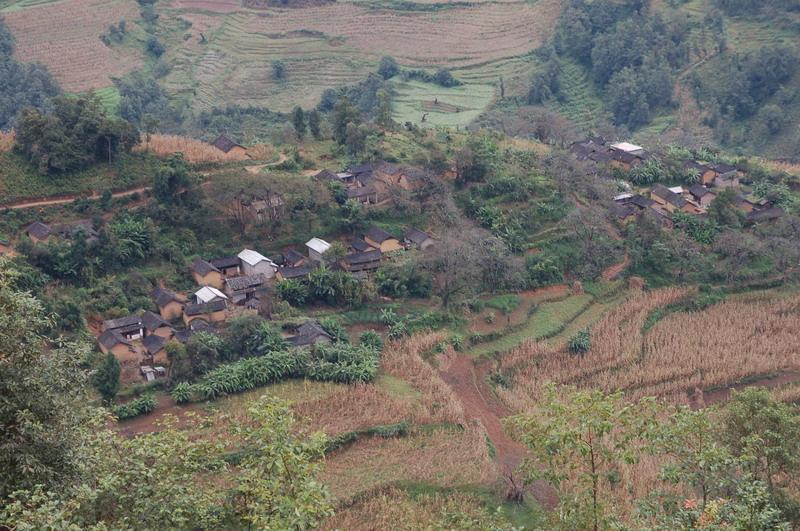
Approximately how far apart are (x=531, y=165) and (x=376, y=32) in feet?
90.8

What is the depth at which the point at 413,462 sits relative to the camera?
59.9ft

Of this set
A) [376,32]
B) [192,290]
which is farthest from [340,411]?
[376,32]

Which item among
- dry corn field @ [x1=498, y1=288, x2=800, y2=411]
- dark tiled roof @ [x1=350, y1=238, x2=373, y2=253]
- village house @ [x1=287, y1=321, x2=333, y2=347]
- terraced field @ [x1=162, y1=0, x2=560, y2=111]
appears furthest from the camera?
terraced field @ [x1=162, y1=0, x2=560, y2=111]

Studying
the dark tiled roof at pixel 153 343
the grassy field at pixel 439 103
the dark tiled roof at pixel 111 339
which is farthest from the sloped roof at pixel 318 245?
the grassy field at pixel 439 103

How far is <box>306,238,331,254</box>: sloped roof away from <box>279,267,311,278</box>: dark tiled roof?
3.25 feet

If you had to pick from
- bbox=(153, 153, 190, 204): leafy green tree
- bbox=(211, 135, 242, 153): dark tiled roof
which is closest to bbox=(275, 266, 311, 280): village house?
bbox=(153, 153, 190, 204): leafy green tree

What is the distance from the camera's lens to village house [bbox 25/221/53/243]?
24.2 m

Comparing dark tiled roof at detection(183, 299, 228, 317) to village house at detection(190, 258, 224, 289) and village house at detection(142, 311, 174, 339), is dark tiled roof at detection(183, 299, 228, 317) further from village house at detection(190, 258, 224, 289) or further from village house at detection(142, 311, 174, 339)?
village house at detection(190, 258, 224, 289)

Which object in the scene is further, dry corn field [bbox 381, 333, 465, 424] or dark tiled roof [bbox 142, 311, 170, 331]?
dark tiled roof [bbox 142, 311, 170, 331]

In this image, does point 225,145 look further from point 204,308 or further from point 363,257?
point 204,308

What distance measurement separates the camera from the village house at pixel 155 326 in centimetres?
2178

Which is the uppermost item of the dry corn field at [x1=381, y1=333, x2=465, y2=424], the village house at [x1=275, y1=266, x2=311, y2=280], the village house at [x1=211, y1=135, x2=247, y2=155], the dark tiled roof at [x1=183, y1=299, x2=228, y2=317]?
the village house at [x1=211, y1=135, x2=247, y2=155]

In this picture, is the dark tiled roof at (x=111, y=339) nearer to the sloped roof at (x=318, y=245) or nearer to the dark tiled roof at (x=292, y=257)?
A: the dark tiled roof at (x=292, y=257)

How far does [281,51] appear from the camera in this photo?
5366 centimetres
